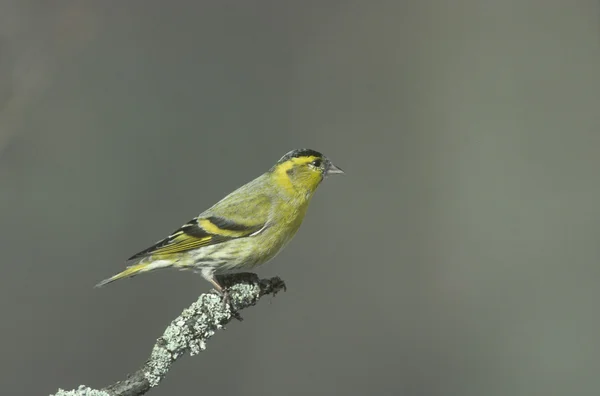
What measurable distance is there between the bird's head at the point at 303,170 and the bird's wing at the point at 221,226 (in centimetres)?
5

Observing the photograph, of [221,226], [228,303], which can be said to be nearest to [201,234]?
[221,226]

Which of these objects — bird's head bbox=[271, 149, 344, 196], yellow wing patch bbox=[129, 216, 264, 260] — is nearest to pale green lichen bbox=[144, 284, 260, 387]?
yellow wing patch bbox=[129, 216, 264, 260]

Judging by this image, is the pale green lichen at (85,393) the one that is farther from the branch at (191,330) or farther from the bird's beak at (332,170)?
the bird's beak at (332,170)

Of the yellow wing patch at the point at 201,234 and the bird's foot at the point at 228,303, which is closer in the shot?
the bird's foot at the point at 228,303

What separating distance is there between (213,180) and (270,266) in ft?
0.80

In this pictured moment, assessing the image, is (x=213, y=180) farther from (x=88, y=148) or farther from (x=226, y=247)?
(x=226, y=247)

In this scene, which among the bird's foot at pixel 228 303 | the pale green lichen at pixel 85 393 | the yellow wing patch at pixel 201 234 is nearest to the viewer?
the pale green lichen at pixel 85 393

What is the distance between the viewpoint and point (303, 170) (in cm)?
111

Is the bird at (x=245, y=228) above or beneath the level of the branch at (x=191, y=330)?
above

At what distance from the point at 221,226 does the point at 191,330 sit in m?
0.27

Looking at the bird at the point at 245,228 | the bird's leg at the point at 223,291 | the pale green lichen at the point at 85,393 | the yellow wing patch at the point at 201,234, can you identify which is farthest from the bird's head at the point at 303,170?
the pale green lichen at the point at 85,393

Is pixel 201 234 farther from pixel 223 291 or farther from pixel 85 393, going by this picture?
pixel 85 393

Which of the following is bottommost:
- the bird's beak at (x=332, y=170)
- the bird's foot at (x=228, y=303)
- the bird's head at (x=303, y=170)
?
the bird's foot at (x=228, y=303)

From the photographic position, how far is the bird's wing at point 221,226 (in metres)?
1.02
